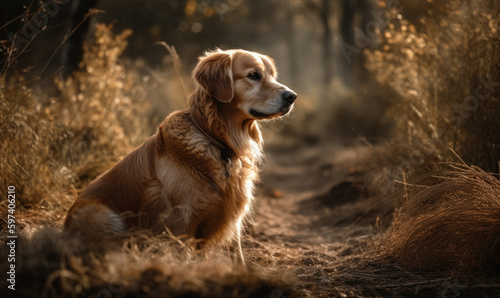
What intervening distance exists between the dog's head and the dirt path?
1.27 meters

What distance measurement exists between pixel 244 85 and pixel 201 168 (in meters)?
0.85

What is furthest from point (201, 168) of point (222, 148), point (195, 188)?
point (222, 148)

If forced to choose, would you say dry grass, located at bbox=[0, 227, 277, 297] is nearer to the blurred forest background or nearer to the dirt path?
the dirt path

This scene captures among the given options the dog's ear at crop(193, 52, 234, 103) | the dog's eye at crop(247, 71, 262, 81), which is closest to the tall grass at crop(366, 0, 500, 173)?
the dog's eye at crop(247, 71, 262, 81)

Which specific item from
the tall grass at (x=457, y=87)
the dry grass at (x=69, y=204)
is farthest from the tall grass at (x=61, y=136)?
the tall grass at (x=457, y=87)

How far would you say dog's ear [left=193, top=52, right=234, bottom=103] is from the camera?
10.3 feet

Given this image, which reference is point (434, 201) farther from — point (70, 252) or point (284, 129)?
point (284, 129)

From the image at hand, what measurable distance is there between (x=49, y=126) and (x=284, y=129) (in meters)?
11.2

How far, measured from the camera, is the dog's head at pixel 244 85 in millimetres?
3166

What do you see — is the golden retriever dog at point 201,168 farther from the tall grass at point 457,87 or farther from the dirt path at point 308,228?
the tall grass at point 457,87

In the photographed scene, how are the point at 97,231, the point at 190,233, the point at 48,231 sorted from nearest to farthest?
the point at 48,231 < the point at 97,231 < the point at 190,233

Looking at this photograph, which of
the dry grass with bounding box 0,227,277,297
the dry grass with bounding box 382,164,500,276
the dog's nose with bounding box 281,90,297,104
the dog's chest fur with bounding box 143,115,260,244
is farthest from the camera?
the dog's nose with bounding box 281,90,297,104

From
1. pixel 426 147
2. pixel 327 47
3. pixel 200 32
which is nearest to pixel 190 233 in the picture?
pixel 426 147

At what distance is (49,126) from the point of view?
4.09 meters
